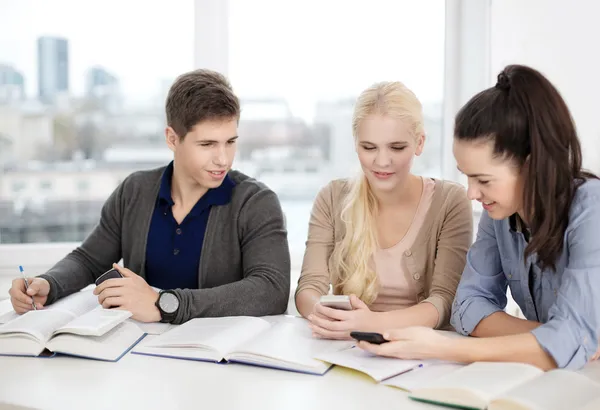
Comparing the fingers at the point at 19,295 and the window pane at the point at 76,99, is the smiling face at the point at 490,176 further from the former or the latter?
the window pane at the point at 76,99

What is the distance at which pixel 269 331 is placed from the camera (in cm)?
182

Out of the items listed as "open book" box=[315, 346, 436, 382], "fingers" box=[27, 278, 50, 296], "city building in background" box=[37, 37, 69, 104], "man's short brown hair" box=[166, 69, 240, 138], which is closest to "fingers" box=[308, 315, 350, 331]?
"open book" box=[315, 346, 436, 382]

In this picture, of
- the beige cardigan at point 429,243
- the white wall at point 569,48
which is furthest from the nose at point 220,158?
the white wall at point 569,48

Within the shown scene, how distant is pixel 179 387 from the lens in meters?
1.50

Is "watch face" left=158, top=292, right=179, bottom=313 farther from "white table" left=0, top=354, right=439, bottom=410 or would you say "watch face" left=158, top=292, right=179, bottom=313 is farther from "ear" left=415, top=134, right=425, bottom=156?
"ear" left=415, top=134, right=425, bottom=156

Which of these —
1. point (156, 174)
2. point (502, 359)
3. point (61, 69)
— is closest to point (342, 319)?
point (502, 359)

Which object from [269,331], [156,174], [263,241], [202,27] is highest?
[202,27]

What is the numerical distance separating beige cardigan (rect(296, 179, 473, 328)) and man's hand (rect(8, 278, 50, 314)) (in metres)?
0.74

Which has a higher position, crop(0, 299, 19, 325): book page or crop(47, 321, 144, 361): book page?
crop(47, 321, 144, 361): book page

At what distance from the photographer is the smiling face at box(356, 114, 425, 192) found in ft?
6.91

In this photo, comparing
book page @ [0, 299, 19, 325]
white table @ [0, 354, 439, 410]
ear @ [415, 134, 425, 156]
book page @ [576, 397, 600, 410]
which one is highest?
ear @ [415, 134, 425, 156]

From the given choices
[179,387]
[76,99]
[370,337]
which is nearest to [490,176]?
[370,337]

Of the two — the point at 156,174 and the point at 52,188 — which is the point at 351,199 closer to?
the point at 156,174

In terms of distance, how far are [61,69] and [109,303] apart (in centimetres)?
167
